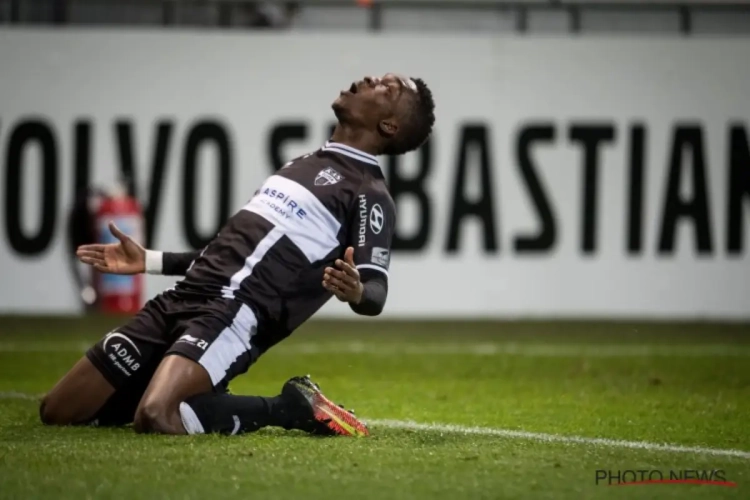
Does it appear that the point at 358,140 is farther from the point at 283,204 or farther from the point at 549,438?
the point at 549,438

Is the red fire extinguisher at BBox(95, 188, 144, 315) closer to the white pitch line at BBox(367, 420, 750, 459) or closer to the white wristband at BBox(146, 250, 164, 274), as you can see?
the white wristband at BBox(146, 250, 164, 274)

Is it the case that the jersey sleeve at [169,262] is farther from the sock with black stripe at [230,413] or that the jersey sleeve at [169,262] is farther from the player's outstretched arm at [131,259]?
the sock with black stripe at [230,413]

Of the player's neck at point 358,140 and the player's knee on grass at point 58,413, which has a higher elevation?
the player's neck at point 358,140

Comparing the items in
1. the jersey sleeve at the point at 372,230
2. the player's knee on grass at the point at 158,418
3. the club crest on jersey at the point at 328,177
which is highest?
the club crest on jersey at the point at 328,177

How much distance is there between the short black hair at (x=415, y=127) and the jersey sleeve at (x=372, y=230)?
29 centimetres

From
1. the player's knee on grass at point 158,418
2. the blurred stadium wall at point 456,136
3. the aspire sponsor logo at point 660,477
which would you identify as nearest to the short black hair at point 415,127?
the player's knee on grass at point 158,418

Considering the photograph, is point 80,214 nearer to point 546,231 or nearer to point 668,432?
point 546,231

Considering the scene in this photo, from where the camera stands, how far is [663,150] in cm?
1170

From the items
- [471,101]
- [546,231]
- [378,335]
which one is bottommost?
[378,335]

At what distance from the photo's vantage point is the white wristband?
590cm

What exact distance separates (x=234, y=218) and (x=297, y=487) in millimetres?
1825

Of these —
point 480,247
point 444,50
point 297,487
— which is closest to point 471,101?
point 444,50

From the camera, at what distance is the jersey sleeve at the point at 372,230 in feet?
17.5

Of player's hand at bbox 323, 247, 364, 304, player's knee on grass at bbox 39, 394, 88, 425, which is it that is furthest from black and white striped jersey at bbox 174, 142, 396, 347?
player's knee on grass at bbox 39, 394, 88, 425
